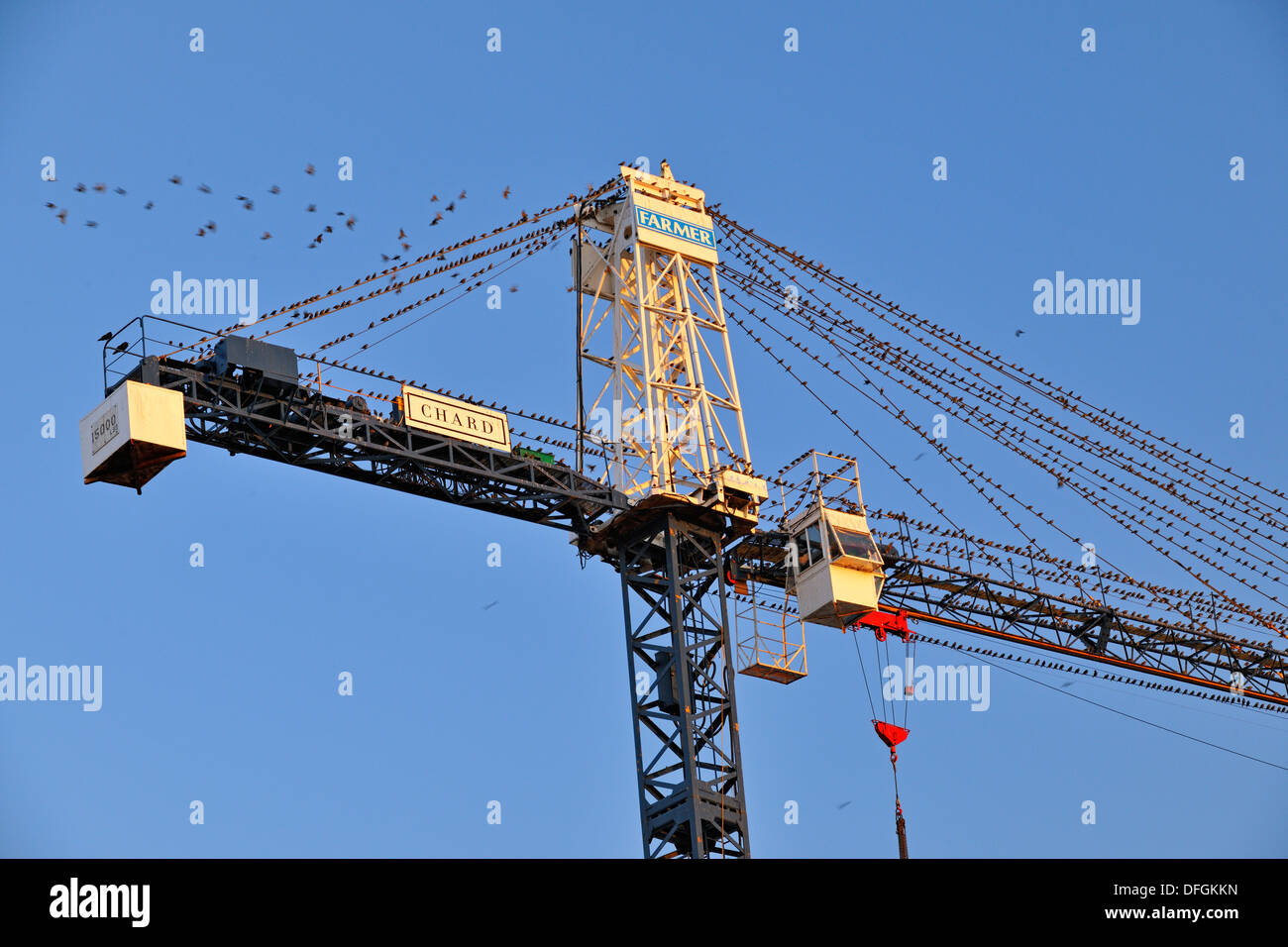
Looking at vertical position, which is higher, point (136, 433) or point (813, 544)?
point (136, 433)

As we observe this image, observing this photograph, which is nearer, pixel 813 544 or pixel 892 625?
pixel 813 544

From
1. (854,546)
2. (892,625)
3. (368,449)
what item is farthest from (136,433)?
(892,625)

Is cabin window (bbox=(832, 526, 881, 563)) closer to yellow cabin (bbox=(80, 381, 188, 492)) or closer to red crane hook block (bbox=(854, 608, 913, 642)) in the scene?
red crane hook block (bbox=(854, 608, 913, 642))

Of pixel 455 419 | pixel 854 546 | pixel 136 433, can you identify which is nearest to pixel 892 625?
pixel 854 546

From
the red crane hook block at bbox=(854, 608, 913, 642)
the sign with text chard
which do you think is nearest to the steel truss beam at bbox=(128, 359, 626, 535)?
the sign with text chard

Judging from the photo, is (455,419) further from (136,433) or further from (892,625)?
(892,625)

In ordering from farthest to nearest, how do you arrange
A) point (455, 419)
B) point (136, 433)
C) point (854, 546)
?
point (854, 546) < point (455, 419) < point (136, 433)

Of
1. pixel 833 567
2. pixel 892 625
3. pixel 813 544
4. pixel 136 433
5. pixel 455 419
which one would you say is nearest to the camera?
pixel 136 433

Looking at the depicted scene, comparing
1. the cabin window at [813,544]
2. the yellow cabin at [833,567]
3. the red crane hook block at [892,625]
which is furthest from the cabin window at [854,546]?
the red crane hook block at [892,625]

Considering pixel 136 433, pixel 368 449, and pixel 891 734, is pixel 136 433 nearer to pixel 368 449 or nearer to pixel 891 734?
pixel 368 449
